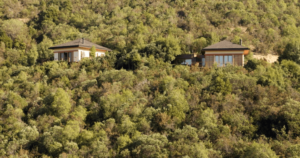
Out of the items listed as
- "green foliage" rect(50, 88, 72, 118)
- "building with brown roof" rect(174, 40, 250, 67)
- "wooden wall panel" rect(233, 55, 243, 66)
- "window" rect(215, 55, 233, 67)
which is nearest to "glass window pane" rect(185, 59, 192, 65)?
"building with brown roof" rect(174, 40, 250, 67)

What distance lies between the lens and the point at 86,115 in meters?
33.6

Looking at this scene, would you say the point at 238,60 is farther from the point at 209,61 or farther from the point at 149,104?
the point at 149,104

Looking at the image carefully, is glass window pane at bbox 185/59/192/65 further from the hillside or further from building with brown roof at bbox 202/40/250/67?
building with brown roof at bbox 202/40/250/67

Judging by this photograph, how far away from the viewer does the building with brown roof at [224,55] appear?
40156mm

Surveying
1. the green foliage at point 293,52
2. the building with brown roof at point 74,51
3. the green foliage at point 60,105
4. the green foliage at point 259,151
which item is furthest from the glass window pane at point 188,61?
the green foliage at point 259,151

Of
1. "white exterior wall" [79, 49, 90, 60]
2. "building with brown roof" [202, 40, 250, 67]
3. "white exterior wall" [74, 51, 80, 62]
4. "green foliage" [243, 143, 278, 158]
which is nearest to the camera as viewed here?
"green foliage" [243, 143, 278, 158]

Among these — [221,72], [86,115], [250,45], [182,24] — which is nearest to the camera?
[86,115]

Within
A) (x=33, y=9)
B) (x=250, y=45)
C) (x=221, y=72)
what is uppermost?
(x=33, y=9)

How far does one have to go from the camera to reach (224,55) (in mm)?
40469

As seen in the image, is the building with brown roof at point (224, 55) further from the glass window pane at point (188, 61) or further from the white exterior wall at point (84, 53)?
the white exterior wall at point (84, 53)

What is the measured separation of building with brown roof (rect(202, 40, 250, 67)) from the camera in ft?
132

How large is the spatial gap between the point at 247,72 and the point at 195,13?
3284 centimetres

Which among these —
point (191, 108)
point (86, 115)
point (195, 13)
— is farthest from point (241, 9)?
point (86, 115)

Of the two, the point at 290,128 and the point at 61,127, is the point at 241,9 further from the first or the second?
the point at 61,127
